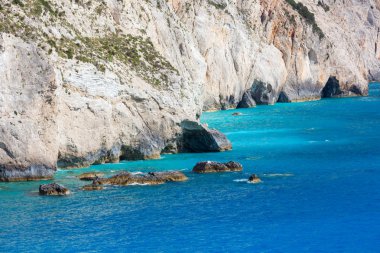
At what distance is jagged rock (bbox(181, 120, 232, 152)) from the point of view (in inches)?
2628

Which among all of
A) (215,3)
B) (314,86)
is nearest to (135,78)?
(215,3)

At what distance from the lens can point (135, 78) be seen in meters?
66.3

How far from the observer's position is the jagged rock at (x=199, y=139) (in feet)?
219

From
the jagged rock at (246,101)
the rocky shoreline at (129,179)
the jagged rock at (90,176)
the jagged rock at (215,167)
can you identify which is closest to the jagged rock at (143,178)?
the rocky shoreline at (129,179)

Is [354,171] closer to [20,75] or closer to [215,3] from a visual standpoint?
[20,75]

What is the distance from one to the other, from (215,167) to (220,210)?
12444mm

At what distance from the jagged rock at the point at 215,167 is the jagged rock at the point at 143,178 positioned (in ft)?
11.0

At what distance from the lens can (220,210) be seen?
46031mm

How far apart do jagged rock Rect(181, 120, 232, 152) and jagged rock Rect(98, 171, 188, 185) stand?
1213 centimetres

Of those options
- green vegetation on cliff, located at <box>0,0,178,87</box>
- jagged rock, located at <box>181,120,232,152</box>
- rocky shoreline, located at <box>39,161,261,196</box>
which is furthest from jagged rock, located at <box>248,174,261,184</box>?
green vegetation on cliff, located at <box>0,0,178,87</box>

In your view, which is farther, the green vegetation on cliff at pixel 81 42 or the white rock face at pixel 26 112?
the green vegetation on cliff at pixel 81 42

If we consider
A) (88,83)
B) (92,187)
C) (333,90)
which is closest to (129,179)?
(92,187)

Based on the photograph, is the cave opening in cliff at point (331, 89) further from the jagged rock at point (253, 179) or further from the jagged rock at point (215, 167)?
the jagged rock at point (253, 179)

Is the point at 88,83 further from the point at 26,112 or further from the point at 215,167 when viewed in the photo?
the point at 215,167
